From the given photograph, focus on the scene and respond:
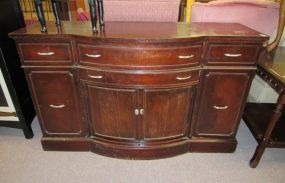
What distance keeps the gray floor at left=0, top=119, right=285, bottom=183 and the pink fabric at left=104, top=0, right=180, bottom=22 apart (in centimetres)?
114

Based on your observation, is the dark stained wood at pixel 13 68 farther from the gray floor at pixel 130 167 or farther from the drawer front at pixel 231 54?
the drawer front at pixel 231 54

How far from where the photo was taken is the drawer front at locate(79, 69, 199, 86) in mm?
1286

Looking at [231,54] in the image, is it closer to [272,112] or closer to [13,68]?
[272,112]

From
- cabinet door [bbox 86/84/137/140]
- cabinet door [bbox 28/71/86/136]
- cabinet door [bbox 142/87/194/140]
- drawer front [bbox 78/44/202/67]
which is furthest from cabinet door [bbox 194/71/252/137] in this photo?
cabinet door [bbox 28/71/86/136]

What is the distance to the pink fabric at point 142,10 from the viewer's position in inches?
58.6

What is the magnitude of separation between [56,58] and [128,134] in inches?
29.9

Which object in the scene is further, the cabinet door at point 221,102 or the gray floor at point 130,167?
the gray floor at point 130,167

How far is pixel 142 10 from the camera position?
1.54m

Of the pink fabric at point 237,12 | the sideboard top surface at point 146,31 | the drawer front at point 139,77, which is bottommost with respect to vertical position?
the drawer front at point 139,77

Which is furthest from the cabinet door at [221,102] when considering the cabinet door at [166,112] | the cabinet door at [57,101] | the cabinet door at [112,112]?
the cabinet door at [57,101]

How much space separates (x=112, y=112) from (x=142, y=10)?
82 cm

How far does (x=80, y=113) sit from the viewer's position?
4.97 feet

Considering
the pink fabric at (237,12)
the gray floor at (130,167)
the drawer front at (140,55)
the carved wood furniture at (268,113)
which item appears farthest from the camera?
the pink fabric at (237,12)

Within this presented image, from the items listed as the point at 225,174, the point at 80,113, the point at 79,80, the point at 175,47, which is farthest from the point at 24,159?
the point at 225,174
